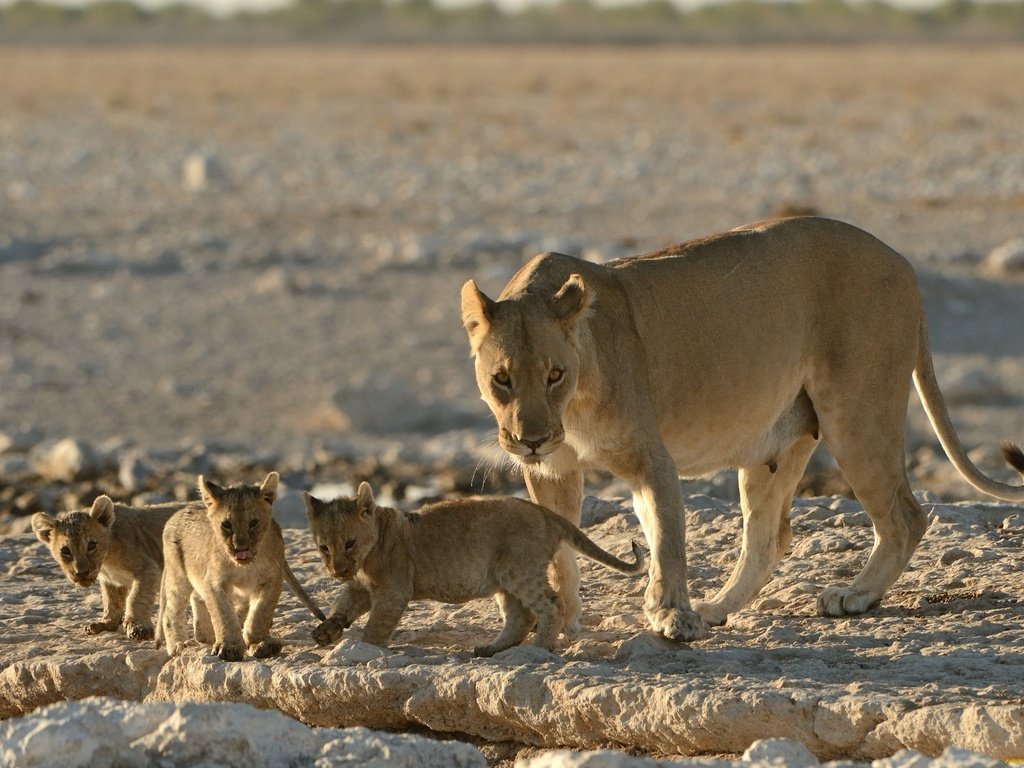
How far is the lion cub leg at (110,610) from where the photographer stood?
25.6 ft

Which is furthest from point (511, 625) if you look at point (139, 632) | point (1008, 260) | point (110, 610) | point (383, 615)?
point (1008, 260)

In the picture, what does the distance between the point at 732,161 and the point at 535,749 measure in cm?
1966

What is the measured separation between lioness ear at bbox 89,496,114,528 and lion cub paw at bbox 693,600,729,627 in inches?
86.7

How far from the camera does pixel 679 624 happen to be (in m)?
6.81

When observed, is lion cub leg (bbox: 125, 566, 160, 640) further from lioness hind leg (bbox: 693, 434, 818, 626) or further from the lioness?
lioness hind leg (bbox: 693, 434, 818, 626)

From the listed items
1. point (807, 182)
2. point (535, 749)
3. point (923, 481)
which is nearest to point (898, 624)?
point (535, 749)

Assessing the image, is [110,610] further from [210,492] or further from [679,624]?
[679,624]

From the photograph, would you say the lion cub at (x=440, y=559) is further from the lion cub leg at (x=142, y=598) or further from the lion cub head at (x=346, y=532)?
the lion cub leg at (x=142, y=598)

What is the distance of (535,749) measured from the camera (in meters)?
6.46

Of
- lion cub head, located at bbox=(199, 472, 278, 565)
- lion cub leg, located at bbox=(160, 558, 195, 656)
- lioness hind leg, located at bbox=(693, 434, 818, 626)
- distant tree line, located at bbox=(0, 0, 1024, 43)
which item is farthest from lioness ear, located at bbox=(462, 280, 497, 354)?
distant tree line, located at bbox=(0, 0, 1024, 43)

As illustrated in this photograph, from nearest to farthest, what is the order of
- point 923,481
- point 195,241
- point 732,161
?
point 923,481 → point 195,241 → point 732,161

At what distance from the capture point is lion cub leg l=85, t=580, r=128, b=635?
781cm

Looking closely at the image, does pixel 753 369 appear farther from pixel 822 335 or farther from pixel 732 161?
pixel 732 161

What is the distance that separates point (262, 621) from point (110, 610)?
3.27 feet
